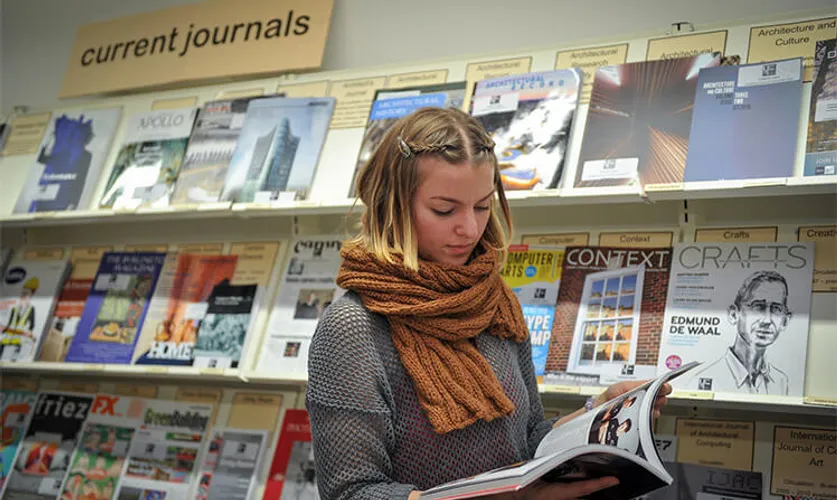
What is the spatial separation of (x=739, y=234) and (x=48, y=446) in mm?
2608

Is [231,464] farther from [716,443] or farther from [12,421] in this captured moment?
[716,443]

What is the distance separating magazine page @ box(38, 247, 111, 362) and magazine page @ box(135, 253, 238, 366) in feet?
1.24

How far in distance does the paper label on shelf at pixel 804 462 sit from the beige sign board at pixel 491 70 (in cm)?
134

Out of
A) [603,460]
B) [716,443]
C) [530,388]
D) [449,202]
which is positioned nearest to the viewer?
[603,460]

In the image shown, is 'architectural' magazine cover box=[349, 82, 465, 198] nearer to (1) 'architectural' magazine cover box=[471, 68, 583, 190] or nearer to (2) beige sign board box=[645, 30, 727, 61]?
(1) 'architectural' magazine cover box=[471, 68, 583, 190]

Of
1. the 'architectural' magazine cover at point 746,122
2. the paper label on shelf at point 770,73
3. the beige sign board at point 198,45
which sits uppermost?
the beige sign board at point 198,45

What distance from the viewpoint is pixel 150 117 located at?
3572 millimetres

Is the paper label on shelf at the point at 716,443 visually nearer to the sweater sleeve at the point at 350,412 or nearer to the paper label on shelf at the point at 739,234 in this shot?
the paper label on shelf at the point at 739,234

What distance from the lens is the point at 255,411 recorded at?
3.11 m

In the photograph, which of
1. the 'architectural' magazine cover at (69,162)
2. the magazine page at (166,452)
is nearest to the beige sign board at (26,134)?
the 'architectural' magazine cover at (69,162)

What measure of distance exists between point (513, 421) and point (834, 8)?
1535 millimetres

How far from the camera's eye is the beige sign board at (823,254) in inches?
89.5

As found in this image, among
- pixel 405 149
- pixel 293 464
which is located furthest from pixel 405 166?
pixel 293 464

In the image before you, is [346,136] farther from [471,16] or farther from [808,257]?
[808,257]
